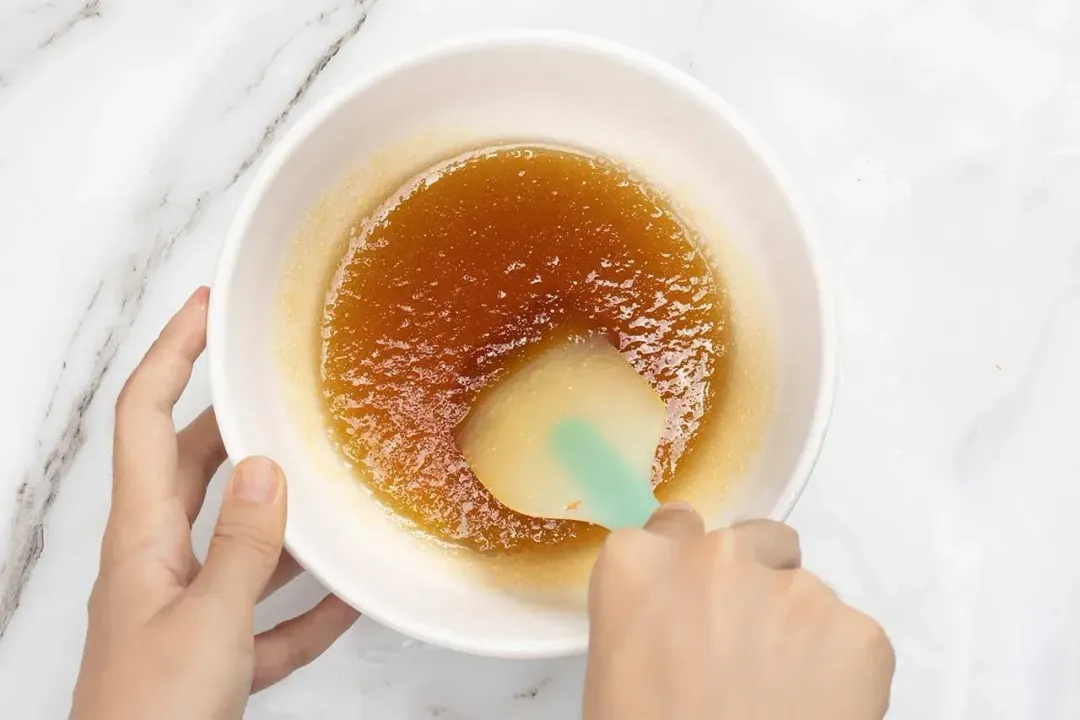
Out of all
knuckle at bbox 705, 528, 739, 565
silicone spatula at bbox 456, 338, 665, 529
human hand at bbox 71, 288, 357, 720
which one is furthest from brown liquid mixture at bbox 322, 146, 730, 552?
knuckle at bbox 705, 528, 739, 565

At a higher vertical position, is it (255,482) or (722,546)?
(255,482)

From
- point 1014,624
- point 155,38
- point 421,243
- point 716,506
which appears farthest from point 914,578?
point 155,38

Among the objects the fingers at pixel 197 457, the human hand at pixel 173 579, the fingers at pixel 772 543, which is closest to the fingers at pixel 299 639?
the human hand at pixel 173 579

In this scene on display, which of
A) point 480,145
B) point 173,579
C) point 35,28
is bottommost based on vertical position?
point 173,579

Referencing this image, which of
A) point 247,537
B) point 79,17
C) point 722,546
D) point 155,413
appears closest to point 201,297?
point 155,413

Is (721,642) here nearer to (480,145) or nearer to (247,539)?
(247,539)

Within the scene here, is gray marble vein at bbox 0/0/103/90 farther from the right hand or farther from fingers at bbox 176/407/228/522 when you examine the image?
the right hand

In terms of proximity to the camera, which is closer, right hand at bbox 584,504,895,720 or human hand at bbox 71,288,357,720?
right hand at bbox 584,504,895,720

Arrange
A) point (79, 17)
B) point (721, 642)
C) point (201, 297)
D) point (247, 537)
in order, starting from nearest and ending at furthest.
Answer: point (721, 642) < point (247, 537) < point (201, 297) < point (79, 17)
